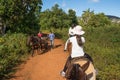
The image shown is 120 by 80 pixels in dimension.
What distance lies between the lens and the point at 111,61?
1645 cm

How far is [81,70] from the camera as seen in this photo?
7031 millimetres

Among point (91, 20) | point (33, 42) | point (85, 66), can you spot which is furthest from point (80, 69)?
point (91, 20)

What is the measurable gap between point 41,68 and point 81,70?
9.64m

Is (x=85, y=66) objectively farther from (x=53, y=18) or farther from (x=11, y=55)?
(x=53, y=18)

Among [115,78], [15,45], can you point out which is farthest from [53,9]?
[115,78]

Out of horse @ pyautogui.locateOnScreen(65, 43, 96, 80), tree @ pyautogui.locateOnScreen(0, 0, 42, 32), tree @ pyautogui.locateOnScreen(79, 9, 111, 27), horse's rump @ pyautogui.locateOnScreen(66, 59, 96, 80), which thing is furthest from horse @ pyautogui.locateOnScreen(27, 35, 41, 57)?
tree @ pyautogui.locateOnScreen(79, 9, 111, 27)

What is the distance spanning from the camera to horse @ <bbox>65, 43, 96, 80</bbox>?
703 centimetres

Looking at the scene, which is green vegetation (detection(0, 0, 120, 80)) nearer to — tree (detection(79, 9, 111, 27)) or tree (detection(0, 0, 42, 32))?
tree (detection(0, 0, 42, 32))

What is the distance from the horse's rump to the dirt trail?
6456mm

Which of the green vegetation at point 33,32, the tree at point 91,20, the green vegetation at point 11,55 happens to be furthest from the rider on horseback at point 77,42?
the tree at point 91,20

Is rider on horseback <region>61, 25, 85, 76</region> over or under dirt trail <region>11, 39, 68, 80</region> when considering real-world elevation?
over

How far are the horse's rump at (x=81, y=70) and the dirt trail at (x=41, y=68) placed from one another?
646cm

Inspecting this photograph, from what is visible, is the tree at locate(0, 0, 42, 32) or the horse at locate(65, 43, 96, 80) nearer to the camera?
the horse at locate(65, 43, 96, 80)

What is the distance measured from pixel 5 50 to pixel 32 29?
64.0ft
